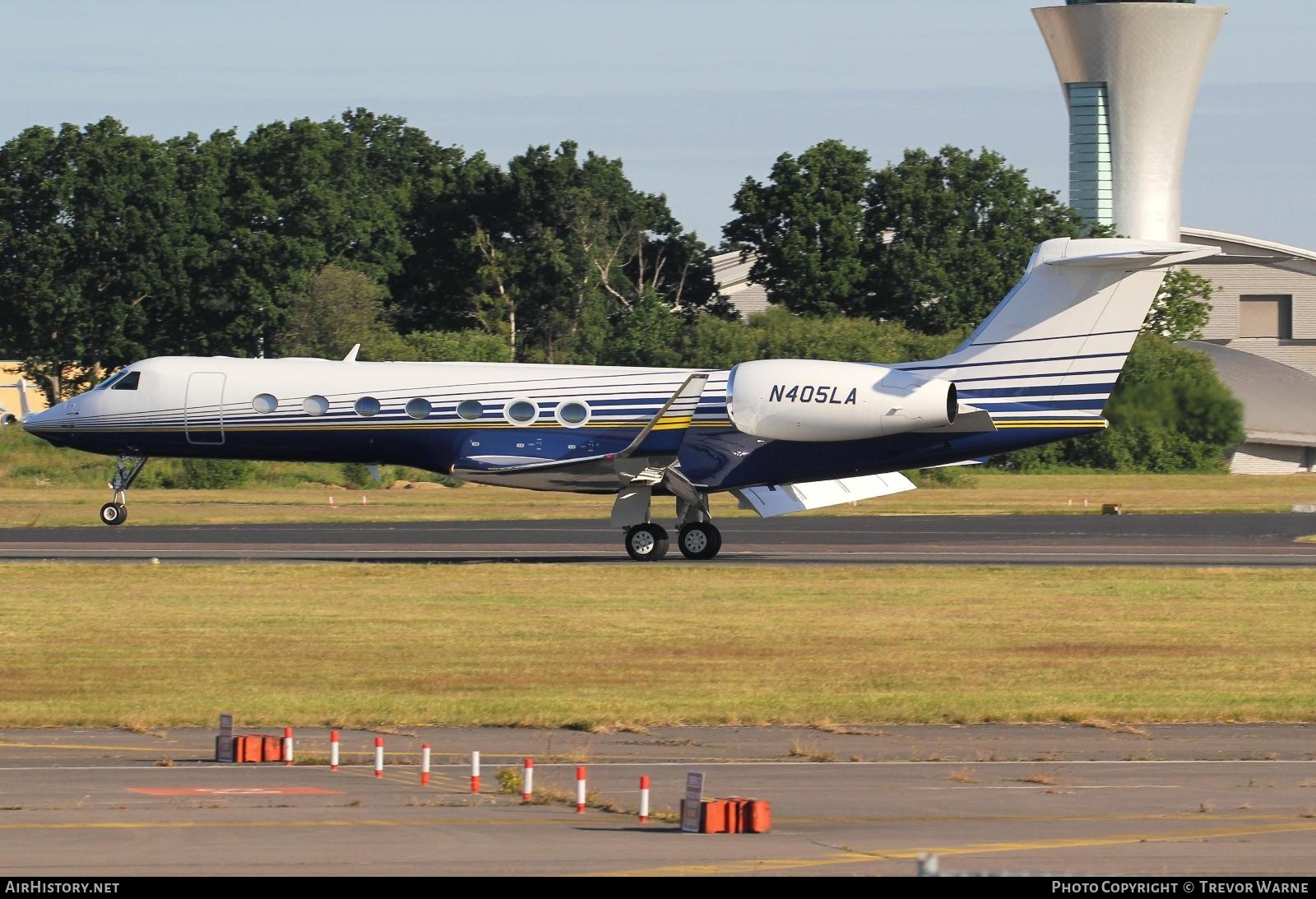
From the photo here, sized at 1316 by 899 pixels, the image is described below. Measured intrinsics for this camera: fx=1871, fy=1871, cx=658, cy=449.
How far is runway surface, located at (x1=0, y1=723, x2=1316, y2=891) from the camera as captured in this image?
440 inches

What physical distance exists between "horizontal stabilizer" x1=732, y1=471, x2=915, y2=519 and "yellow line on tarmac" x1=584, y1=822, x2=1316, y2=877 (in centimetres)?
2198

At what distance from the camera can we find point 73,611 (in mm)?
26250

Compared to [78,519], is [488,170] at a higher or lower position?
higher

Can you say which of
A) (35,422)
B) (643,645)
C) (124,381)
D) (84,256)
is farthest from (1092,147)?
(643,645)

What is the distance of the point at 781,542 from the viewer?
4050 cm

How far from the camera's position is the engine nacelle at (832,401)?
3194 cm

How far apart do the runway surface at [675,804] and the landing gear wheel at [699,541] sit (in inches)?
672

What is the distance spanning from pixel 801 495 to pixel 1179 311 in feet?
213

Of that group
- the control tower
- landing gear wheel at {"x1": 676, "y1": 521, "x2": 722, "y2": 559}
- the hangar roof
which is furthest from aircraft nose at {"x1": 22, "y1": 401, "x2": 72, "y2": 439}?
the control tower

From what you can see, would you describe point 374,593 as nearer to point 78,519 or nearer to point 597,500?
point 78,519

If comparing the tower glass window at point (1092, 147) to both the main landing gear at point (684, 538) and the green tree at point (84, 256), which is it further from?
the main landing gear at point (684, 538)

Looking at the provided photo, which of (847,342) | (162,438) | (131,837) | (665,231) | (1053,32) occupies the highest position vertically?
(1053,32)
